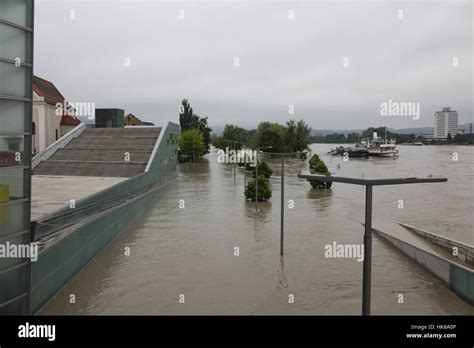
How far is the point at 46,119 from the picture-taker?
48.8 m

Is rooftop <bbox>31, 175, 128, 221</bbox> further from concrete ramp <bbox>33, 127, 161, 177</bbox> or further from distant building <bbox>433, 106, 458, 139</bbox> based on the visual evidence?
distant building <bbox>433, 106, 458, 139</bbox>

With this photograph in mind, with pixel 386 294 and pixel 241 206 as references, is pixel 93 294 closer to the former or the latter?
pixel 386 294

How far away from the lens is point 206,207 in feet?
102

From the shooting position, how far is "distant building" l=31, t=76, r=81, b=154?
46.5 meters

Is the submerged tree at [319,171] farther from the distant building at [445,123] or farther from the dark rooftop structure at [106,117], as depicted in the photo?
the distant building at [445,123]

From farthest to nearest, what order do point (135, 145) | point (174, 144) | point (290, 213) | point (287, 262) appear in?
point (174, 144)
point (135, 145)
point (290, 213)
point (287, 262)

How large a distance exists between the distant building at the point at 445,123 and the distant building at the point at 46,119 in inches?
6591

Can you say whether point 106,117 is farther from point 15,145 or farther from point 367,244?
point 367,244

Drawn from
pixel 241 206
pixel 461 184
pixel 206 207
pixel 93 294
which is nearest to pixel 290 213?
pixel 241 206

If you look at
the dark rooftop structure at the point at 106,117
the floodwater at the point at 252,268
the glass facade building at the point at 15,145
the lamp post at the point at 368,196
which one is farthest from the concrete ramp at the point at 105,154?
the lamp post at the point at 368,196

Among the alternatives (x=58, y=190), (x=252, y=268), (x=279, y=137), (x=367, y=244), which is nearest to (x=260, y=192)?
(x=58, y=190)

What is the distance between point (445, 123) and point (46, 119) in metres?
176

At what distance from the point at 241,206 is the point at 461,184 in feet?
98.9

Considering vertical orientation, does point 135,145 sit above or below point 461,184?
above
